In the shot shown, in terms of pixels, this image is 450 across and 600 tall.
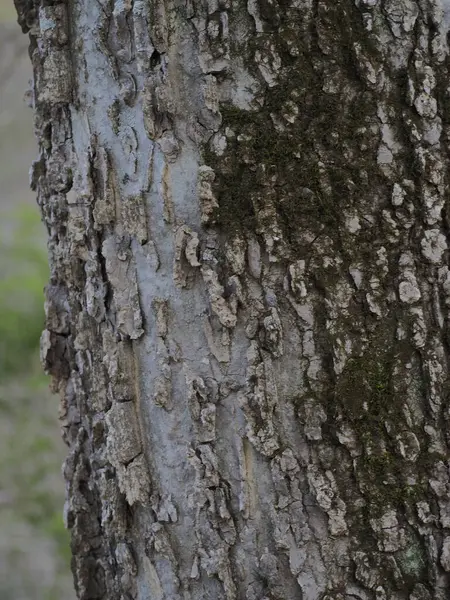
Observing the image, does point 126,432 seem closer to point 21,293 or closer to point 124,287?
point 124,287

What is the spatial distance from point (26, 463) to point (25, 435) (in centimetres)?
16

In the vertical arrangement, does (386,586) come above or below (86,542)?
below

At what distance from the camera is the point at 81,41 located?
3.94ft

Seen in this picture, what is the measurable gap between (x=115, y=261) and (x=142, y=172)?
163 millimetres

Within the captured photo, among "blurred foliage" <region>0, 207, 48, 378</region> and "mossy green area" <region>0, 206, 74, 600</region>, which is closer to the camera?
"blurred foliage" <region>0, 207, 48, 378</region>

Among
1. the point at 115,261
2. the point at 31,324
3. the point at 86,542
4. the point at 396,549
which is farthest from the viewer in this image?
the point at 31,324

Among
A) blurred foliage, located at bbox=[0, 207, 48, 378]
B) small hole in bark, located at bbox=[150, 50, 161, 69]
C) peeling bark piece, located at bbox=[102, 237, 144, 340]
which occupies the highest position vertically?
blurred foliage, located at bbox=[0, 207, 48, 378]

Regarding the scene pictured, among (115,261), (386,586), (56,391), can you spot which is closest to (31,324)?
(56,391)

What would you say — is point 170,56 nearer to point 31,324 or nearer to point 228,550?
point 228,550

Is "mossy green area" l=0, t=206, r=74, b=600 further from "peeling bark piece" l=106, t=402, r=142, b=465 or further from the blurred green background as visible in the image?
"peeling bark piece" l=106, t=402, r=142, b=465

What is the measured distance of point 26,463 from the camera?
153 inches

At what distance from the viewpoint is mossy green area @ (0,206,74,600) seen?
12.2ft

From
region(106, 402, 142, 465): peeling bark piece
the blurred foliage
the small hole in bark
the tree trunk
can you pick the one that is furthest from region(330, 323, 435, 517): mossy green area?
the blurred foliage

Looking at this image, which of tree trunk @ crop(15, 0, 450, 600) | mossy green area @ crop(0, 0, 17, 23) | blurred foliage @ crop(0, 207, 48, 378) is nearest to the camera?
tree trunk @ crop(15, 0, 450, 600)
